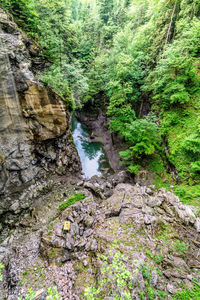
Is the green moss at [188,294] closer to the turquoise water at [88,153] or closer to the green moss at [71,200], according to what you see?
the green moss at [71,200]

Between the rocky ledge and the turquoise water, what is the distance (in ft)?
19.0

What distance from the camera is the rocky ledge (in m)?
4.34

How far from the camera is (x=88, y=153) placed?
52.7 feet

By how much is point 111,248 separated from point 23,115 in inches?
342

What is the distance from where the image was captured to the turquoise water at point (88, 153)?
1381cm

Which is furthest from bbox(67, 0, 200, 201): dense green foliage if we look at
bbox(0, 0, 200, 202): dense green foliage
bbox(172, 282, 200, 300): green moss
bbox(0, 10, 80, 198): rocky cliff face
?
bbox(0, 10, 80, 198): rocky cliff face

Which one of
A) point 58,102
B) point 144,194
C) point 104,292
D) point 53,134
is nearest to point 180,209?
point 144,194

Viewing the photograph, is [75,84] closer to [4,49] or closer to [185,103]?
[4,49]

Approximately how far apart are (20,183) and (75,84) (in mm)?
9304

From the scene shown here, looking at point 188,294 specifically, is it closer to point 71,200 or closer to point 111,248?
point 111,248

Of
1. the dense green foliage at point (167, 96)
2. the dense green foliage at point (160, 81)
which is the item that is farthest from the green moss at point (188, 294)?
the dense green foliage at point (167, 96)

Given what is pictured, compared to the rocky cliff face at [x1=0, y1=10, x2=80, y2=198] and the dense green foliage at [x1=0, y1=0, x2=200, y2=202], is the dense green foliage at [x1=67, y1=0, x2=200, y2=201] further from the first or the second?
the rocky cliff face at [x1=0, y1=10, x2=80, y2=198]

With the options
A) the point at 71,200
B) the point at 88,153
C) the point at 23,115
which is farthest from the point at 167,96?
the point at 71,200

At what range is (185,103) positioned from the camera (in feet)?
31.1
